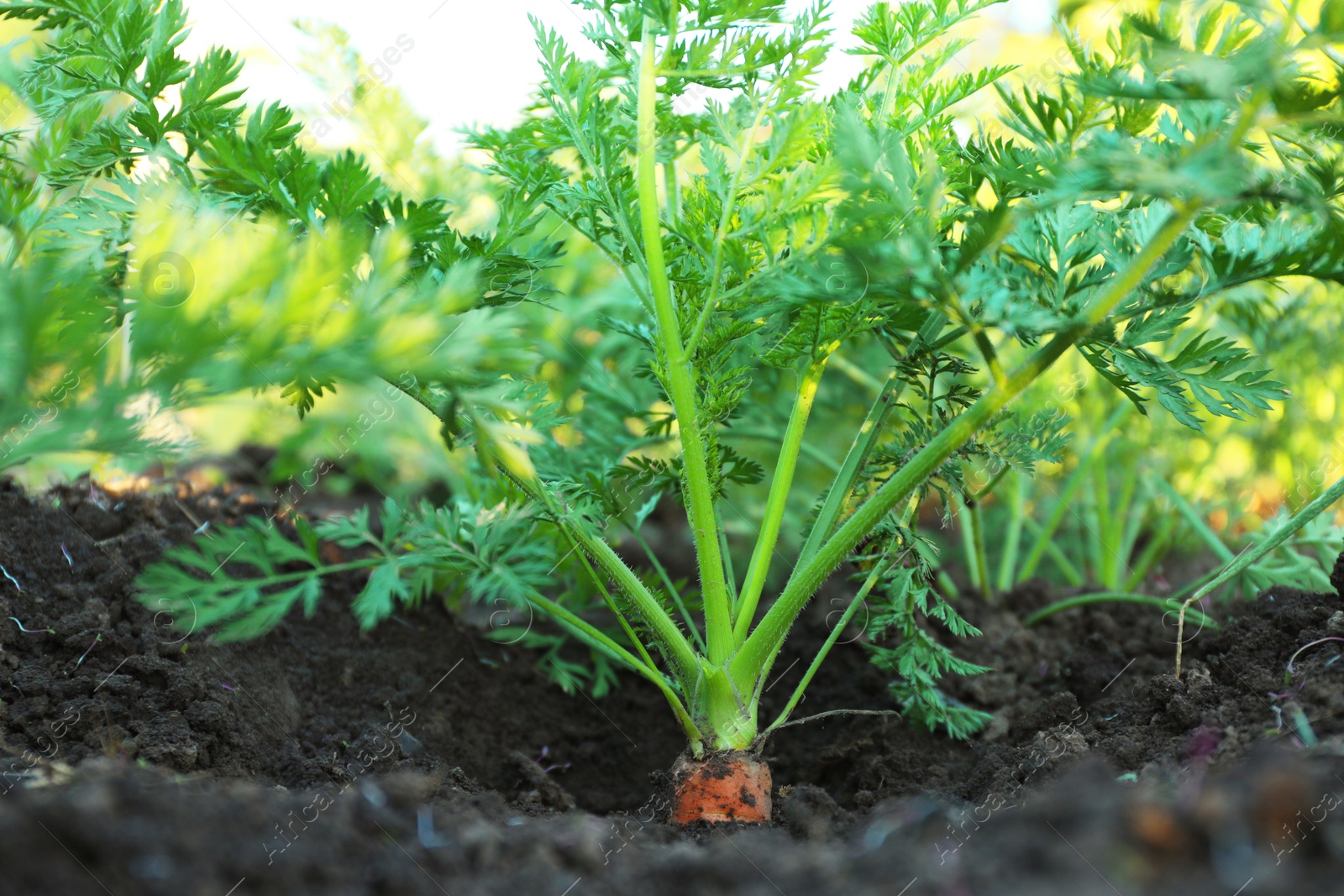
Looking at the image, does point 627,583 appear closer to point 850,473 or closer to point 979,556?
point 850,473

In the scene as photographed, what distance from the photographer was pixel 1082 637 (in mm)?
2061

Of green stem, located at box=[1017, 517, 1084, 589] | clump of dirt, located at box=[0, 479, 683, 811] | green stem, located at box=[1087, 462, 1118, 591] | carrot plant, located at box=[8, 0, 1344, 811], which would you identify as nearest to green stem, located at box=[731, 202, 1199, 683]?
carrot plant, located at box=[8, 0, 1344, 811]

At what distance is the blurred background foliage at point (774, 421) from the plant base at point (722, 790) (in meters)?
0.79

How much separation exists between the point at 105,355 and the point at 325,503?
6.00 feet

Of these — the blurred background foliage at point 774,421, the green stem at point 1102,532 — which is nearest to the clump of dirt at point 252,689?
the blurred background foliage at point 774,421

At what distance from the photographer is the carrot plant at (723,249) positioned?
1.08 m

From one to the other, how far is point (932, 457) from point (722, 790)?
2.00 feet

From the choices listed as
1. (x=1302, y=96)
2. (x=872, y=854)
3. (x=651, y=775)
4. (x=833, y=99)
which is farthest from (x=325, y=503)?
(x=1302, y=96)

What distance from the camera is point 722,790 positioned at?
1438mm

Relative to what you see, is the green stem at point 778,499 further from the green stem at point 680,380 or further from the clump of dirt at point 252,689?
the clump of dirt at point 252,689

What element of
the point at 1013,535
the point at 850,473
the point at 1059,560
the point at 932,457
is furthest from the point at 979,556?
the point at 932,457

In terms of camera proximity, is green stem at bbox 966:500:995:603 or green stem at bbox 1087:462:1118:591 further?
green stem at bbox 1087:462:1118:591

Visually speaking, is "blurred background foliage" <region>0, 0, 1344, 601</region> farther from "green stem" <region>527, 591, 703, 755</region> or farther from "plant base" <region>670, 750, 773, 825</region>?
"plant base" <region>670, 750, 773, 825</region>

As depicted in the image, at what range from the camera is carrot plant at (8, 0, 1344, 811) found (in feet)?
3.56
